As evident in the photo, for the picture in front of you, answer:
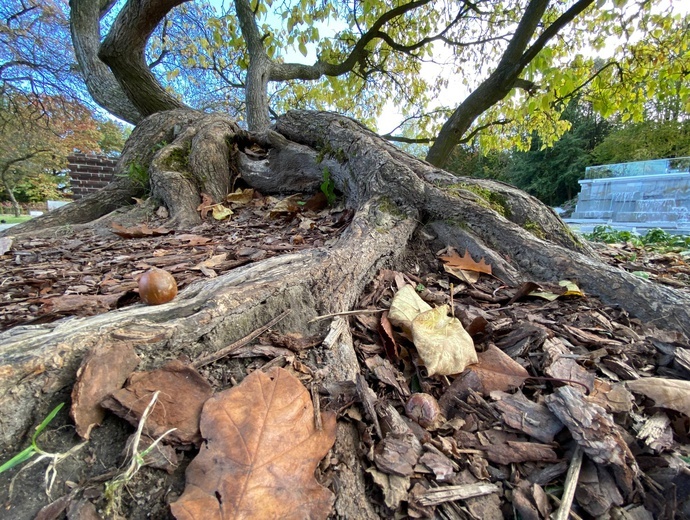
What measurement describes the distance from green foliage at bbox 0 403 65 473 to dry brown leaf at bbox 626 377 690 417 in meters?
1.52

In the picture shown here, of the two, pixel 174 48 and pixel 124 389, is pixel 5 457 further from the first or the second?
pixel 174 48

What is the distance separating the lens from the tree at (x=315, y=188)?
3.42ft

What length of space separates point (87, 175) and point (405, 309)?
32.3 ft

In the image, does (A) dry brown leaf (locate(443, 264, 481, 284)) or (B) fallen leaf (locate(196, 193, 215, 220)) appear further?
(B) fallen leaf (locate(196, 193, 215, 220))

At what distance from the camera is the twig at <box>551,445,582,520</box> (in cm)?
76

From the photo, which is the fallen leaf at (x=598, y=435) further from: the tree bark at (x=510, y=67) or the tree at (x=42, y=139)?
the tree at (x=42, y=139)

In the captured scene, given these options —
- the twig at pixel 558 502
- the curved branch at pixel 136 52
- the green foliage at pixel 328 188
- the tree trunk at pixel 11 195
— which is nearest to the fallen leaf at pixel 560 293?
the twig at pixel 558 502

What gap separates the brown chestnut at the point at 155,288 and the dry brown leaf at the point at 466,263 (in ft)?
4.40

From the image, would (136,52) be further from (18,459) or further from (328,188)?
(18,459)

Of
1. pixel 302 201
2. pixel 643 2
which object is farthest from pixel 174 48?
pixel 643 2

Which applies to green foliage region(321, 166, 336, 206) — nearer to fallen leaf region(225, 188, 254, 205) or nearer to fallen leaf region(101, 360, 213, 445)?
fallen leaf region(225, 188, 254, 205)

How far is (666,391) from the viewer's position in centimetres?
101

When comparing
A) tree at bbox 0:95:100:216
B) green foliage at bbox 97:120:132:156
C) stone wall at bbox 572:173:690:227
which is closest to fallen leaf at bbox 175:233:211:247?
stone wall at bbox 572:173:690:227

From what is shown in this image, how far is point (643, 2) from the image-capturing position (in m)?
5.85
